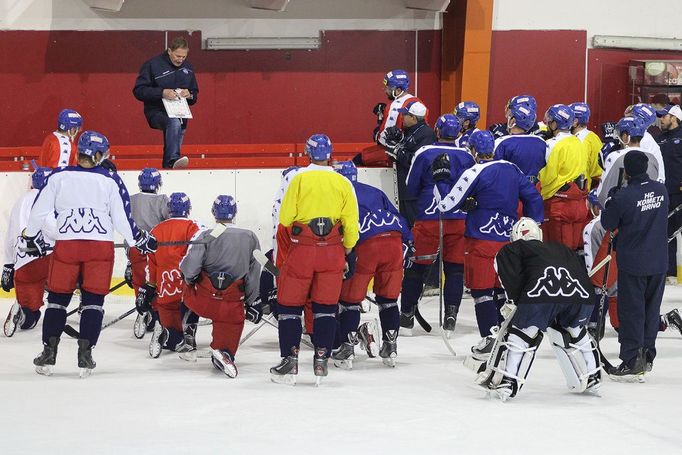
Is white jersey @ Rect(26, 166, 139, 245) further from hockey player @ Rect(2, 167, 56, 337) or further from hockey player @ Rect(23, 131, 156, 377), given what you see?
hockey player @ Rect(2, 167, 56, 337)

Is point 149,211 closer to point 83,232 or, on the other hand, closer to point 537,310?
point 83,232

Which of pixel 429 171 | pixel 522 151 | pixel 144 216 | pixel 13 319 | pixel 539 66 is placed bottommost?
pixel 13 319

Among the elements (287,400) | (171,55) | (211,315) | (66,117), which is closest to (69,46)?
(171,55)

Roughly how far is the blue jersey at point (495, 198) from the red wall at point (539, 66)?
5.34 m

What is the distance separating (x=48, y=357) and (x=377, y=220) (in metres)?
2.11

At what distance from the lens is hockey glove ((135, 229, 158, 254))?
798cm

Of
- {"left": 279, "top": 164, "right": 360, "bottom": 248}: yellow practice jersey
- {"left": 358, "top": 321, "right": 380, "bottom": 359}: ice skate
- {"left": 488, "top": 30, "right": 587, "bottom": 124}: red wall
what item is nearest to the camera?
{"left": 279, "top": 164, "right": 360, "bottom": 248}: yellow practice jersey

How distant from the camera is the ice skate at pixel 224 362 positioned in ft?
25.9

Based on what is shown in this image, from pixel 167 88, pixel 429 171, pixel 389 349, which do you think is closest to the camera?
pixel 389 349

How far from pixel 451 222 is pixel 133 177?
9.66 ft

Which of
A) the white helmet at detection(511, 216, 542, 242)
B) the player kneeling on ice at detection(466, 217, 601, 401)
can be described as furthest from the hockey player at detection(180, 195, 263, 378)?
the white helmet at detection(511, 216, 542, 242)

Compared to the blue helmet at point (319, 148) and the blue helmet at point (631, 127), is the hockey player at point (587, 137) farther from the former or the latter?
the blue helmet at point (319, 148)

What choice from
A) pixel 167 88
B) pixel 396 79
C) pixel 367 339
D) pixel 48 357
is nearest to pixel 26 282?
pixel 48 357

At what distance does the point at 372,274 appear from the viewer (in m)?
8.23
